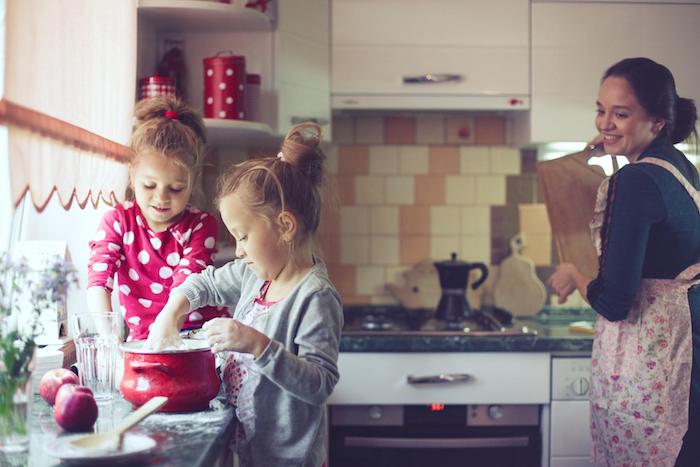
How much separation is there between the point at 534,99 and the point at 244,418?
1.60 metres

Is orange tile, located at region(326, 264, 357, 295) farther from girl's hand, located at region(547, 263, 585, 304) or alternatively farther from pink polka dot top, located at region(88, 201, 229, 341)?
pink polka dot top, located at region(88, 201, 229, 341)

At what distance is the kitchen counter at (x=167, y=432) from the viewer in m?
1.13

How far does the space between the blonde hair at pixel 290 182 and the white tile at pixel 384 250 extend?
57.2 inches

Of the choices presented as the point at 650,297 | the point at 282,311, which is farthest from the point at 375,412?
the point at 282,311

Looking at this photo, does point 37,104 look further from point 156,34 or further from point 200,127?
point 156,34

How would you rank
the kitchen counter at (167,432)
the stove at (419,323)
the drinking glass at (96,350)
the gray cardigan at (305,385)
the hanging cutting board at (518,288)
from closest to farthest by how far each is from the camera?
the kitchen counter at (167,432) → the gray cardigan at (305,385) → the drinking glass at (96,350) → the stove at (419,323) → the hanging cutting board at (518,288)

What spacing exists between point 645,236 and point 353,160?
4.23 ft

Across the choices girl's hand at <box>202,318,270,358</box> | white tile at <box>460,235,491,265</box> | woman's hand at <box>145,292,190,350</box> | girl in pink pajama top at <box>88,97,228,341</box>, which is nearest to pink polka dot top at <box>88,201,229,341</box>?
girl in pink pajama top at <box>88,97,228,341</box>

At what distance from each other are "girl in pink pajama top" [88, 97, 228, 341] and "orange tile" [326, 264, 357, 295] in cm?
107

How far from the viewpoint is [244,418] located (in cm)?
140

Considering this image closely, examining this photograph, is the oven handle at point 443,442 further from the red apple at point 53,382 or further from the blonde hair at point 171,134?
the red apple at point 53,382

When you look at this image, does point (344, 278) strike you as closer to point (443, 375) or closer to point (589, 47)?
point (443, 375)

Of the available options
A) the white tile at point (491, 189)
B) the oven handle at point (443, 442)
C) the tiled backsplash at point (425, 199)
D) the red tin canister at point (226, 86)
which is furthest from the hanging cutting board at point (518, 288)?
the red tin canister at point (226, 86)

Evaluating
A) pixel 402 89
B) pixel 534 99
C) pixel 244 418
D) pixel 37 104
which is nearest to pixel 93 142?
pixel 37 104
